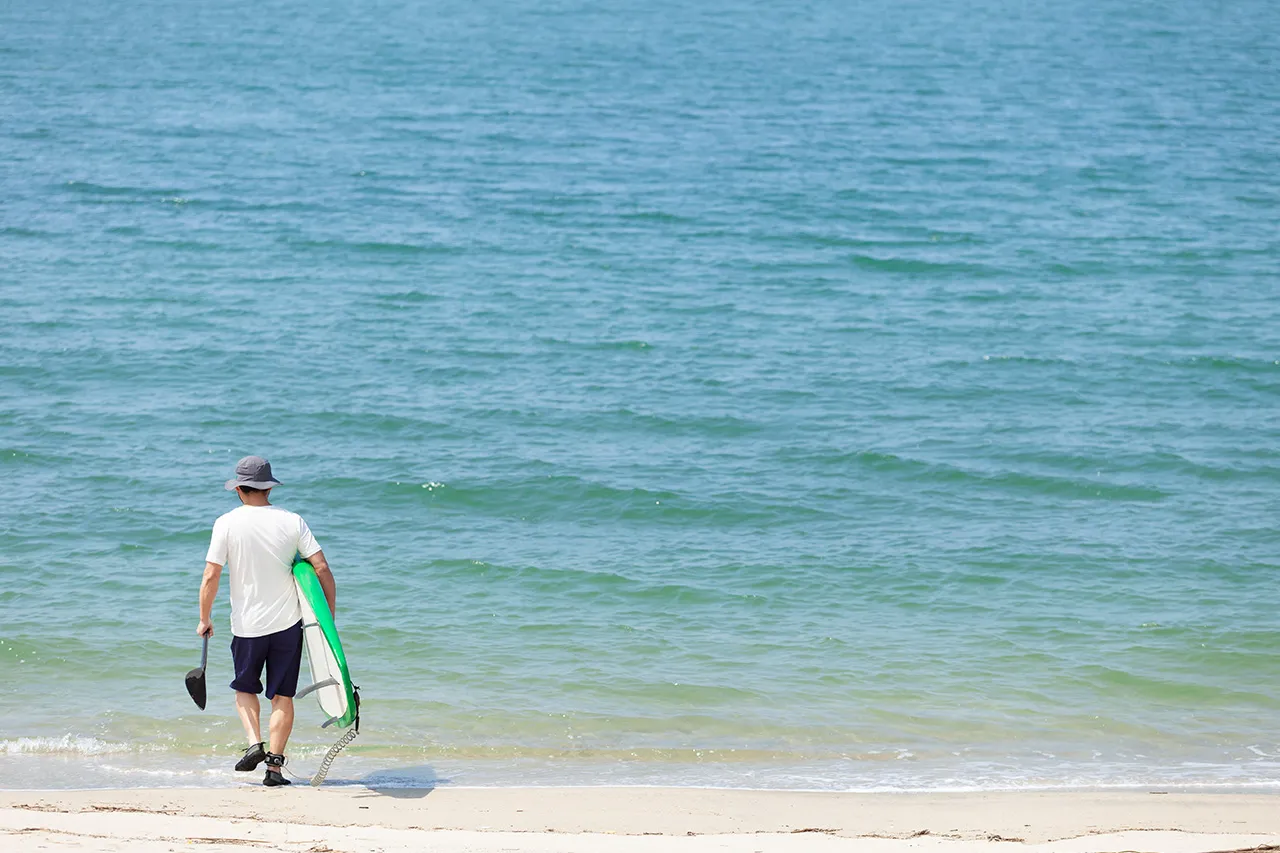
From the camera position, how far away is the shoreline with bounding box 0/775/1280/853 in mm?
6051

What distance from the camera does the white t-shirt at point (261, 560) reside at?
6.81 metres

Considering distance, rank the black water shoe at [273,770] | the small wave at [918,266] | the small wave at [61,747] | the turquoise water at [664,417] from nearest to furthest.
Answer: the black water shoe at [273,770]
the small wave at [61,747]
the turquoise water at [664,417]
the small wave at [918,266]

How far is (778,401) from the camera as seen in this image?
15312 mm

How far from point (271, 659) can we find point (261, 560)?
1.81 ft

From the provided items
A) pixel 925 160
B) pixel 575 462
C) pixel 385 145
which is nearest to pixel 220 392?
pixel 575 462

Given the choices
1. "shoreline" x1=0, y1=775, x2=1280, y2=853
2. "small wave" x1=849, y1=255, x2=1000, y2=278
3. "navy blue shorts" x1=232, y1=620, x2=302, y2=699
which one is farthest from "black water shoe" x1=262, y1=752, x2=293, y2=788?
"small wave" x1=849, y1=255, x2=1000, y2=278

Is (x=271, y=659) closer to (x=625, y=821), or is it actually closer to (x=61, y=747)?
(x=61, y=747)

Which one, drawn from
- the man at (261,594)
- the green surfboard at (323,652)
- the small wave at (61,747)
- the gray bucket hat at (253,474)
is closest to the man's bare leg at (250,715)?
the man at (261,594)

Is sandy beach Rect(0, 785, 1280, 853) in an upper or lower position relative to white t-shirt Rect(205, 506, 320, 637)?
lower

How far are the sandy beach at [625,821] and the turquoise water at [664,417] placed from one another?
1.93 ft

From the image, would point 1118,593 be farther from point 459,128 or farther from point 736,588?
point 459,128

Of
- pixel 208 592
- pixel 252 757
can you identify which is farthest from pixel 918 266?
pixel 208 592

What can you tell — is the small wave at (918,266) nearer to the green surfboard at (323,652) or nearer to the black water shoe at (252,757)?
the green surfboard at (323,652)

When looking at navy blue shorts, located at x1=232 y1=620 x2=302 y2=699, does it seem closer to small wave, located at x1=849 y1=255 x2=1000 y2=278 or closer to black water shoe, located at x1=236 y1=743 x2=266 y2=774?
black water shoe, located at x1=236 y1=743 x2=266 y2=774
